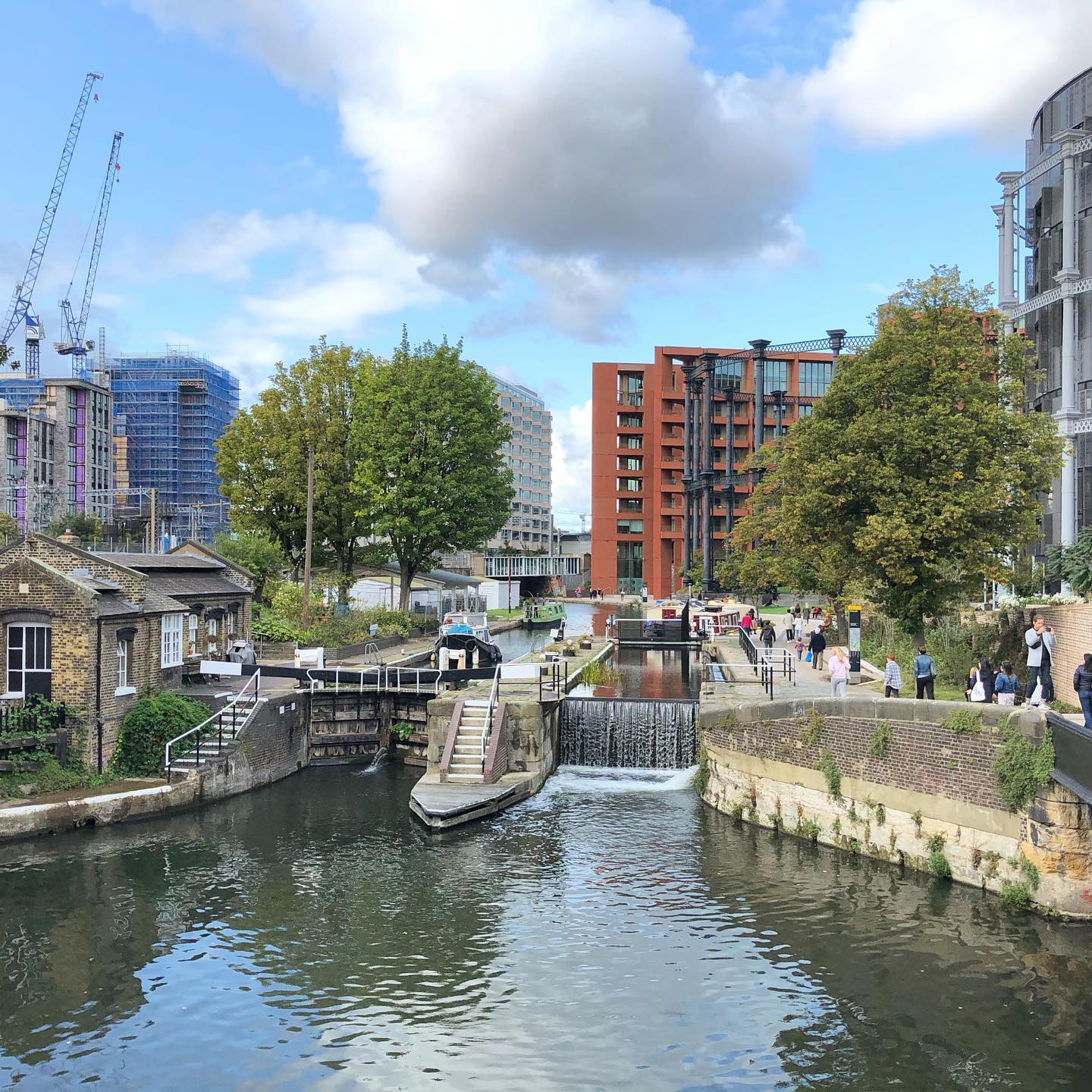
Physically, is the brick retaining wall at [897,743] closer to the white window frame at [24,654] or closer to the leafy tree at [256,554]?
the white window frame at [24,654]

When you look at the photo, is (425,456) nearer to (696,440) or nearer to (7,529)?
(7,529)

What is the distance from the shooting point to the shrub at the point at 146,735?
24.8 meters

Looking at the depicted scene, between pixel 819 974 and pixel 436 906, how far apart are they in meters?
6.78

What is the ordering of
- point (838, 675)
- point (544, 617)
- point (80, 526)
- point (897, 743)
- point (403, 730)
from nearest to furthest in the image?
point (897, 743) < point (838, 675) < point (403, 730) < point (544, 617) < point (80, 526)

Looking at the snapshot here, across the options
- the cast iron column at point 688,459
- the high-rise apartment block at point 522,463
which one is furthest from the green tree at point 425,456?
the high-rise apartment block at point 522,463

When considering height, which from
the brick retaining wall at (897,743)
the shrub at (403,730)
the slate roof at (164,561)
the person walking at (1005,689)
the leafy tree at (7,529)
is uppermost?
the leafy tree at (7,529)

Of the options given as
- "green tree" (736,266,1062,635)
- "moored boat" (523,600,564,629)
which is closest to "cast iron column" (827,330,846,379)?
"moored boat" (523,600,564,629)

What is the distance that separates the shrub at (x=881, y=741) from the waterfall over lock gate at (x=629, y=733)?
9.45 meters

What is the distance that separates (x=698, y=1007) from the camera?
14.2m

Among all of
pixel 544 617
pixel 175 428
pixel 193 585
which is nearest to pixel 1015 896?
pixel 193 585

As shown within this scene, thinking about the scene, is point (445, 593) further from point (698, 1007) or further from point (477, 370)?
point (698, 1007)

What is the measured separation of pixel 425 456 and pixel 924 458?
33.1 m

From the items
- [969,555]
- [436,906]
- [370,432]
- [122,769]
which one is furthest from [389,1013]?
[370,432]

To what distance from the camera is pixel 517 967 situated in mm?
15539
